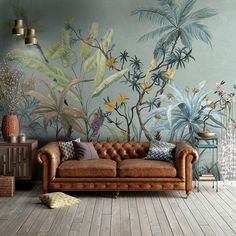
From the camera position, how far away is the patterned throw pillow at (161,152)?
7.34m

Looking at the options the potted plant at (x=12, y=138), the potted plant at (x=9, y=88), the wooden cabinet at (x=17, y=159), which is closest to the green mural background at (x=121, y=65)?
the potted plant at (x=9, y=88)

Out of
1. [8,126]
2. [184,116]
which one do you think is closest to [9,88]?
[8,126]

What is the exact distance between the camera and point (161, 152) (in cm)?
735

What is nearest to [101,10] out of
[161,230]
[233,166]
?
[233,166]

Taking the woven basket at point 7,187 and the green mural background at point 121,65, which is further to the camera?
the green mural background at point 121,65

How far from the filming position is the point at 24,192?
23.8 ft

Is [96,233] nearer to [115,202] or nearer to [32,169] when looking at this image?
[115,202]

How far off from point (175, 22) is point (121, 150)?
2.27 meters

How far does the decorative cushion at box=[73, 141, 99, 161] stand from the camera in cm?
734

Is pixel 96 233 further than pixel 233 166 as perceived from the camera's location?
No

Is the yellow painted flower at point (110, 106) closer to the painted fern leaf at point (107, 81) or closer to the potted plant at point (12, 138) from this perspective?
the painted fern leaf at point (107, 81)

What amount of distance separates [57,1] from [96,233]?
4.20 metres

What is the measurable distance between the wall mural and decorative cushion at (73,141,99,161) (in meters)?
0.57

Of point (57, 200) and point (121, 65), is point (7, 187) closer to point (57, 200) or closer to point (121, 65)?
point (57, 200)
